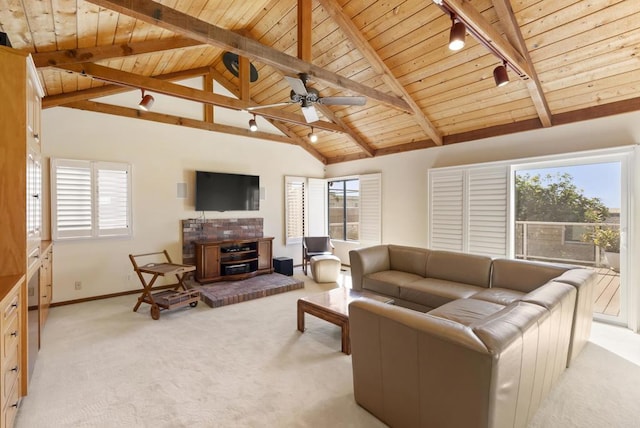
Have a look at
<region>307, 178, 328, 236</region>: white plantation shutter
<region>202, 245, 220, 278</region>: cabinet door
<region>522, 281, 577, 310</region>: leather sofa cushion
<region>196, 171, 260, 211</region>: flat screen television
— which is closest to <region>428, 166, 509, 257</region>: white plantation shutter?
<region>522, 281, 577, 310</region>: leather sofa cushion

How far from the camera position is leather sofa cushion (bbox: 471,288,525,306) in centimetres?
296

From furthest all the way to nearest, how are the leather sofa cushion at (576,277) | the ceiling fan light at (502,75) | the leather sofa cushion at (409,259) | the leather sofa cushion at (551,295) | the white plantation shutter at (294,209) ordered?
the white plantation shutter at (294,209) → the leather sofa cushion at (409,259) → the ceiling fan light at (502,75) → the leather sofa cushion at (576,277) → the leather sofa cushion at (551,295)

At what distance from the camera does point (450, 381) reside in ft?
4.95

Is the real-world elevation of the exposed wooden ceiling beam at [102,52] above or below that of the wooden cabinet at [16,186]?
above

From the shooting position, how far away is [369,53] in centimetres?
392

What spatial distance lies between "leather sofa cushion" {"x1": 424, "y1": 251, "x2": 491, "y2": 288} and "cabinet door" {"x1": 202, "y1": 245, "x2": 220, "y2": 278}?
3481 mm

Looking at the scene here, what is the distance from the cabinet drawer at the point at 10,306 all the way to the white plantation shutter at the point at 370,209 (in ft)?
17.7

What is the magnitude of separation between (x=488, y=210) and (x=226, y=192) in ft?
14.7

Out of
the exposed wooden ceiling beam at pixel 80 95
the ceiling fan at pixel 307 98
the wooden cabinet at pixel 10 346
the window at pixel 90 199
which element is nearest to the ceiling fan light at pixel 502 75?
the ceiling fan at pixel 307 98

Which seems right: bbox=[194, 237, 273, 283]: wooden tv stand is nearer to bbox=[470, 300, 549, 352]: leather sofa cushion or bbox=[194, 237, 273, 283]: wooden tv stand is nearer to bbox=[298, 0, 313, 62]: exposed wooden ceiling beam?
bbox=[298, 0, 313, 62]: exposed wooden ceiling beam

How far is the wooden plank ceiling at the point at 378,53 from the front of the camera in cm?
270

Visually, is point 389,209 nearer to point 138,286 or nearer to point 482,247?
point 482,247

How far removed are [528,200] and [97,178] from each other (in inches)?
251

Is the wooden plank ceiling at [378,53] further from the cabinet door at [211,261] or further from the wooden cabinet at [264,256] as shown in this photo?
the wooden cabinet at [264,256]
